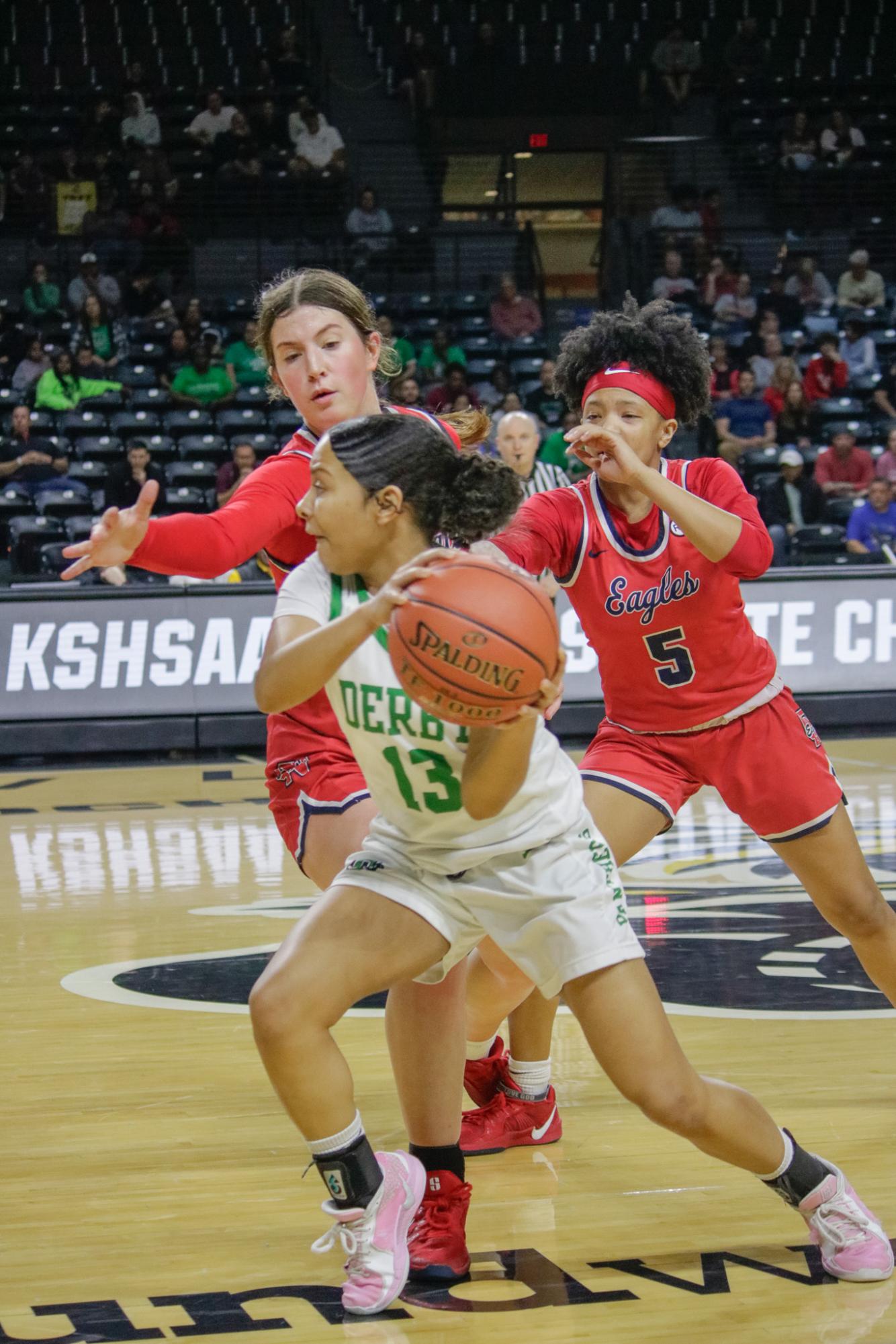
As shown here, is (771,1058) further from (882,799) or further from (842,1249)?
(882,799)

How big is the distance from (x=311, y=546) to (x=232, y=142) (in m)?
14.7

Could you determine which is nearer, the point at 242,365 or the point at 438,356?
the point at 242,365

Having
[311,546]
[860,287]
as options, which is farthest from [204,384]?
[311,546]

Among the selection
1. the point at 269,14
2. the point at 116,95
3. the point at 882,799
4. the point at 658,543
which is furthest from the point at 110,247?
the point at 658,543

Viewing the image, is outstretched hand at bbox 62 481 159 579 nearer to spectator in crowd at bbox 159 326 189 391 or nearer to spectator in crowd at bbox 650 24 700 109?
spectator in crowd at bbox 159 326 189 391

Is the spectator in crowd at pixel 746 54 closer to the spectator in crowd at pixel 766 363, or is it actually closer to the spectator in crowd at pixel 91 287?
the spectator in crowd at pixel 766 363

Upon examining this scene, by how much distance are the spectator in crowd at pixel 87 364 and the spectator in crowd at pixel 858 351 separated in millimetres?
6993

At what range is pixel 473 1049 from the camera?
3.84 m

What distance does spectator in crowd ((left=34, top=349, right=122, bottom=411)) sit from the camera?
14.2 meters

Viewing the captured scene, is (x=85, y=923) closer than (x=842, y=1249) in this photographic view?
No

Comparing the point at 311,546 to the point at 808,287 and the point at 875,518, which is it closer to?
the point at 875,518

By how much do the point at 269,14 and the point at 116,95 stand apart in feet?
8.04

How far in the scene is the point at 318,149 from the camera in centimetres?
1711

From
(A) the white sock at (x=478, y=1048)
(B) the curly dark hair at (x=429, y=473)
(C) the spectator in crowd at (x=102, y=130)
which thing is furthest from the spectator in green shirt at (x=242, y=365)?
(B) the curly dark hair at (x=429, y=473)
